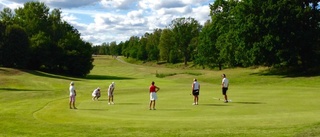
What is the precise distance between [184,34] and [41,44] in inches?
2228

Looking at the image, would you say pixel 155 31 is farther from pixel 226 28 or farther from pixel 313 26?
pixel 313 26

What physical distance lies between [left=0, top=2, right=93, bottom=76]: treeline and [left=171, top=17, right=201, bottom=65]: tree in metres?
39.1

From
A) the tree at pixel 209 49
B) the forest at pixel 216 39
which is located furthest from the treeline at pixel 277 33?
the tree at pixel 209 49

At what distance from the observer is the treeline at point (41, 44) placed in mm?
82812

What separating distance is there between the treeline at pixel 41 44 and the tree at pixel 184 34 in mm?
39093

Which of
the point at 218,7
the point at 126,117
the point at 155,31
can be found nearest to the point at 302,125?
the point at 126,117

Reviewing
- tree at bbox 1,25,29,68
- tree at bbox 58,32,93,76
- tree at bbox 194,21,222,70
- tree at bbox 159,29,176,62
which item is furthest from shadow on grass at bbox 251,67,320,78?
tree at bbox 159,29,176,62

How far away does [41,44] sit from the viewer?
3548 inches

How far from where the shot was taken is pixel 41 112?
1176 inches

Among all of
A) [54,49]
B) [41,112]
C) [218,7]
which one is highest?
[218,7]

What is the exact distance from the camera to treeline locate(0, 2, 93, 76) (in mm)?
82812

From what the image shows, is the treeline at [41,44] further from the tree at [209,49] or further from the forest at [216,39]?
the tree at [209,49]

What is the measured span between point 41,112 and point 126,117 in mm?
8490

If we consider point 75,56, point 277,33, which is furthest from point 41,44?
point 277,33
